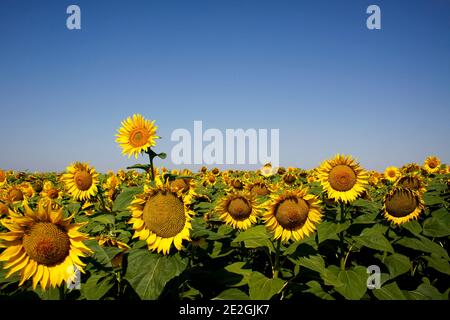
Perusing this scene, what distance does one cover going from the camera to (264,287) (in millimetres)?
3289

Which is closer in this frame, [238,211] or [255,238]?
[255,238]

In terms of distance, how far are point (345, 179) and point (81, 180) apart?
5.35m

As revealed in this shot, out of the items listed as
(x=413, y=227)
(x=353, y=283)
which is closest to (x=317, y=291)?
(x=353, y=283)

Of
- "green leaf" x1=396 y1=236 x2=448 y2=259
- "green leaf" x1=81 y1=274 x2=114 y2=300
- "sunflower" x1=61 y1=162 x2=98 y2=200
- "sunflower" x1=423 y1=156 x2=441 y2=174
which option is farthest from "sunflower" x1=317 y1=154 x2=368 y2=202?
"sunflower" x1=423 y1=156 x2=441 y2=174

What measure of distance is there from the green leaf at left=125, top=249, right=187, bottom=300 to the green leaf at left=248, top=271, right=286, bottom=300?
1088 millimetres

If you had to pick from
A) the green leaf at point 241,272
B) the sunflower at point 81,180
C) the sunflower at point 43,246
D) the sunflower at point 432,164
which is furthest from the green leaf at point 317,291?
the sunflower at point 432,164

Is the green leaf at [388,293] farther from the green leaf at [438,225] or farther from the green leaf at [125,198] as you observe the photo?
the green leaf at [125,198]

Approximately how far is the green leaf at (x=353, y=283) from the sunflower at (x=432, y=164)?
10737 millimetres

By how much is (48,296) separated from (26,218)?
984mm

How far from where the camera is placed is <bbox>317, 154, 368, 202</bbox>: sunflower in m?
4.94

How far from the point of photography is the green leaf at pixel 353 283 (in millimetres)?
3461

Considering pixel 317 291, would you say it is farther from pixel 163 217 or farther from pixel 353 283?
pixel 163 217
